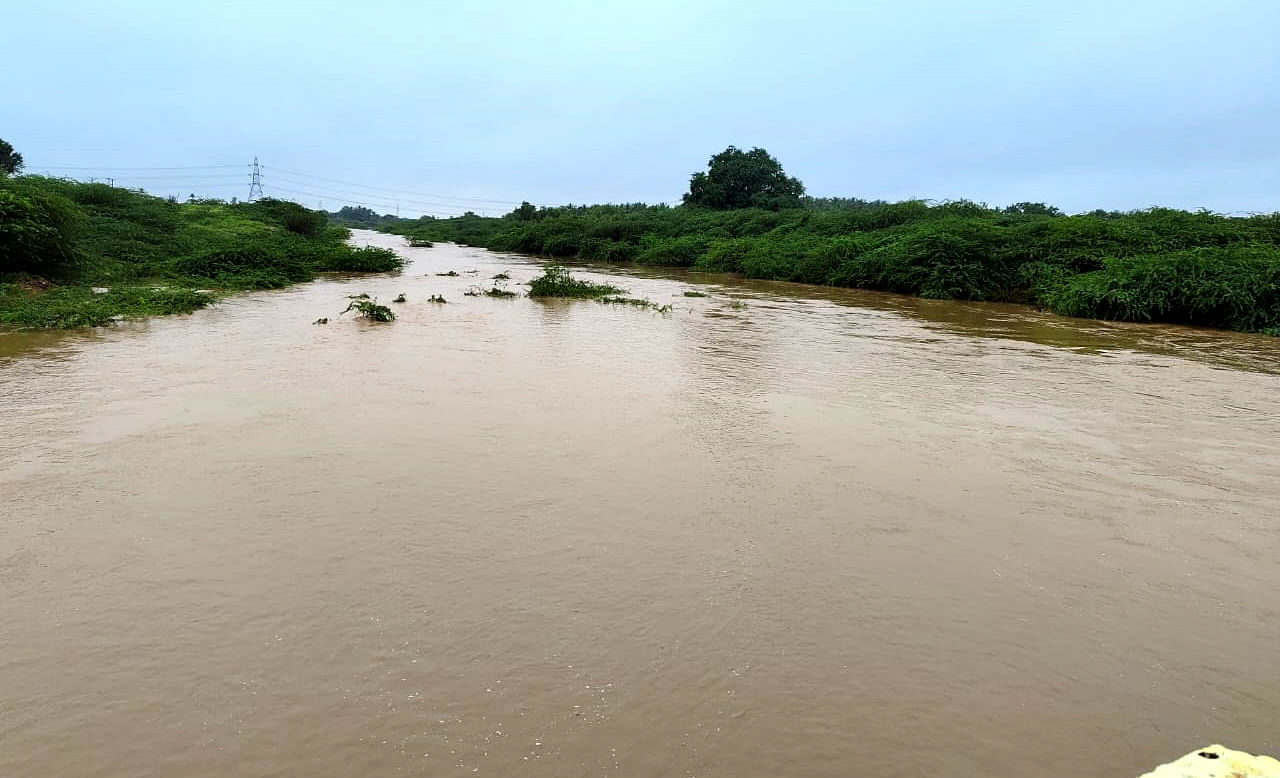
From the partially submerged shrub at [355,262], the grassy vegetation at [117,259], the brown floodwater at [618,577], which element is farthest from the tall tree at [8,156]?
the brown floodwater at [618,577]

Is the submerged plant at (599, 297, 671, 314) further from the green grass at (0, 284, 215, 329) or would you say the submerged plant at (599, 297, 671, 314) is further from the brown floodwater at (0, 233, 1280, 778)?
the green grass at (0, 284, 215, 329)

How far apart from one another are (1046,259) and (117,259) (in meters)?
21.5

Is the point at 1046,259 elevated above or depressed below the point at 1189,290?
above

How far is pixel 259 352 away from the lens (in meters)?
8.38

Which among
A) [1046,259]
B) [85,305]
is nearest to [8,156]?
[85,305]

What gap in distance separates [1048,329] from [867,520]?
10.9m

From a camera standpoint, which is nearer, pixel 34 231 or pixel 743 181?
pixel 34 231

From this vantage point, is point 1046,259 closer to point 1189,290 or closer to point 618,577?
point 1189,290

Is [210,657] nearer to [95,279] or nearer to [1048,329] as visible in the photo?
[1048,329]

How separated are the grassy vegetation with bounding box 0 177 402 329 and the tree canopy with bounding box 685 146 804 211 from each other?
24.4 meters

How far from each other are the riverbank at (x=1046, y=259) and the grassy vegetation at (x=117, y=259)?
41.8 ft

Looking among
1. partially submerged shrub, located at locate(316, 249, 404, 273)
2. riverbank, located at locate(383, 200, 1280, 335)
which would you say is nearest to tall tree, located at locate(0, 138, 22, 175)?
partially submerged shrub, located at locate(316, 249, 404, 273)

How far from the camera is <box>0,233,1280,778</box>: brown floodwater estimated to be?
232cm

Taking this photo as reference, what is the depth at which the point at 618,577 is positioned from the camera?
332cm
